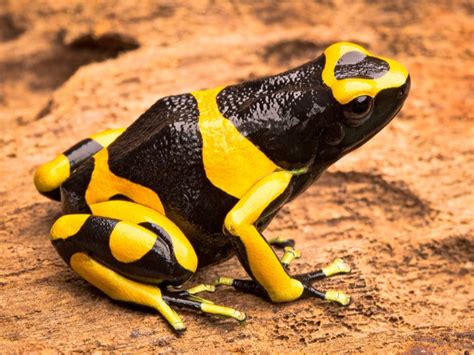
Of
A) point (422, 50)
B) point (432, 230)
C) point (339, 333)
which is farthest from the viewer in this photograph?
point (422, 50)

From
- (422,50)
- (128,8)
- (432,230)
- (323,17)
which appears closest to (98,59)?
(128,8)

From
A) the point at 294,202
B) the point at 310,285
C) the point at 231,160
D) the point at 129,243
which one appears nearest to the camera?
the point at 129,243

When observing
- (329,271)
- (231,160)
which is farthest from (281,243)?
(231,160)

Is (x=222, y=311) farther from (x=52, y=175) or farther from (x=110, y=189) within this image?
(x=52, y=175)

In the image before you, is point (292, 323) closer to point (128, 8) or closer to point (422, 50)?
point (422, 50)

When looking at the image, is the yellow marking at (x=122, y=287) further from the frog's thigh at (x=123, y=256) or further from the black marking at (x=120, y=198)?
the black marking at (x=120, y=198)

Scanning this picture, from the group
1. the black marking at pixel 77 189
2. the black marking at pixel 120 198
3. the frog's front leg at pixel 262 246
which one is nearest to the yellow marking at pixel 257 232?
the frog's front leg at pixel 262 246

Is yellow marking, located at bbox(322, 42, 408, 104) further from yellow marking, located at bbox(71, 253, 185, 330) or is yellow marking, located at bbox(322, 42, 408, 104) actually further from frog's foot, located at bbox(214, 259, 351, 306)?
yellow marking, located at bbox(71, 253, 185, 330)

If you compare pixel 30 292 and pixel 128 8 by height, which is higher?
pixel 128 8
